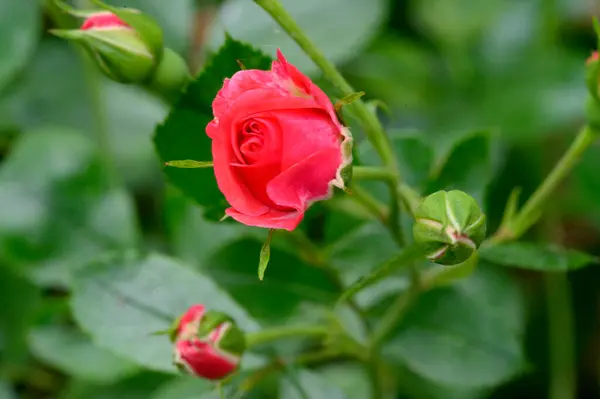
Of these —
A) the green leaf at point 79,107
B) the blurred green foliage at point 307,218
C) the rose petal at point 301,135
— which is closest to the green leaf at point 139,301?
the blurred green foliage at point 307,218

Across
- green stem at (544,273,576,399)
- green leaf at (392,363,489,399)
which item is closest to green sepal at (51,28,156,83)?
green leaf at (392,363,489,399)

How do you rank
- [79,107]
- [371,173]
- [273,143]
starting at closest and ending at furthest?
[273,143], [371,173], [79,107]

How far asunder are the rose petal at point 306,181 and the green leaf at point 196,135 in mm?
150

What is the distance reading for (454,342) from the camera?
0.81m

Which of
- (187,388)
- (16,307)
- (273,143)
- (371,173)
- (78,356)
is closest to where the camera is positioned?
(273,143)

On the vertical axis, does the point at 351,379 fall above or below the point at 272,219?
below

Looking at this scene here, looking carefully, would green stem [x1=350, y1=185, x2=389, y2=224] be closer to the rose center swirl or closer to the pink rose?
the rose center swirl

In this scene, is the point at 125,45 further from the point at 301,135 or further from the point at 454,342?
the point at 454,342

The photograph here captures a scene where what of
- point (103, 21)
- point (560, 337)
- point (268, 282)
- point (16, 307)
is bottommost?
point (560, 337)

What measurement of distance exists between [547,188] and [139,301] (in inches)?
15.5

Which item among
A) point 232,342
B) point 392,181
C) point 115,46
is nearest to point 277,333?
point 232,342

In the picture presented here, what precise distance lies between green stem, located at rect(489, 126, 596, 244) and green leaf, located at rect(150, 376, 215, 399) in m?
0.32

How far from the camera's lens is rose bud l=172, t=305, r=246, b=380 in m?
0.60

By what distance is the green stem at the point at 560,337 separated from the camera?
104cm
